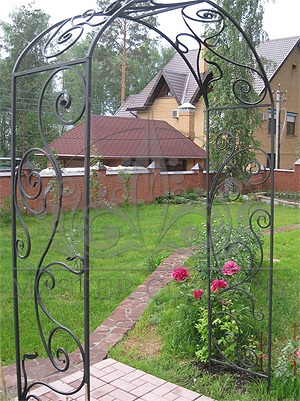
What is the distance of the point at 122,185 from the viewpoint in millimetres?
10430

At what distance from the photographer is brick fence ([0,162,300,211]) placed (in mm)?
8777

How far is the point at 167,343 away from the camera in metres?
3.15

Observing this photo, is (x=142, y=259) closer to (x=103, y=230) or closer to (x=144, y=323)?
(x=103, y=230)

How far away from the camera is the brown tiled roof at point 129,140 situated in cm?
1252

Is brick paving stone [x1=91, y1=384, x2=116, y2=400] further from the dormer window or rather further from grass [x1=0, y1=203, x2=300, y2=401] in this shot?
the dormer window

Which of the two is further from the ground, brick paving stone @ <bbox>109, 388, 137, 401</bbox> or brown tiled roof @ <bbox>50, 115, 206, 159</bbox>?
brown tiled roof @ <bbox>50, 115, 206, 159</bbox>

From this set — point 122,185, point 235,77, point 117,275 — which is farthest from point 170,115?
point 117,275

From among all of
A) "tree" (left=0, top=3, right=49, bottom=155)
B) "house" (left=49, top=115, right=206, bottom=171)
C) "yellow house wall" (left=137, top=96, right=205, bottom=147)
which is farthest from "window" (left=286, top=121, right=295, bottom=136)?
"tree" (left=0, top=3, right=49, bottom=155)

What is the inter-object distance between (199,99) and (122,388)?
13765 millimetres

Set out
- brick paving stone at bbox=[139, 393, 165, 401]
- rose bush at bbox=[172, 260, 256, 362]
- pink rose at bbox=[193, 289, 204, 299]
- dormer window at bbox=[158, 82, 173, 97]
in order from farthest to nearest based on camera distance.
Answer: dormer window at bbox=[158, 82, 173, 97] < pink rose at bbox=[193, 289, 204, 299] < rose bush at bbox=[172, 260, 256, 362] < brick paving stone at bbox=[139, 393, 165, 401]

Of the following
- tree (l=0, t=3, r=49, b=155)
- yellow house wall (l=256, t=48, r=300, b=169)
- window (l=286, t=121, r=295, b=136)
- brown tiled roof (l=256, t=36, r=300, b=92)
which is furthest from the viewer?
window (l=286, t=121, r=295, b=136)

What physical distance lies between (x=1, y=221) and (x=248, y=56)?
28.3 ft

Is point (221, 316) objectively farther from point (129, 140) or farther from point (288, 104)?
point (288, 104)

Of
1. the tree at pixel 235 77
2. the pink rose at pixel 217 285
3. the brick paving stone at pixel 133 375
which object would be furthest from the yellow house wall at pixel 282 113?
the brick paving stone at pixel 133 375
